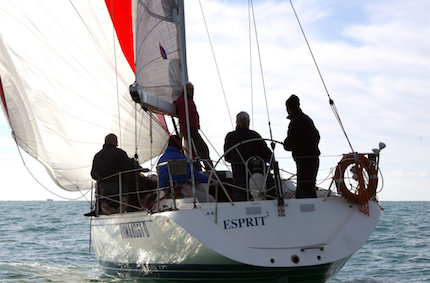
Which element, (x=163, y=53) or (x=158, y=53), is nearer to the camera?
(x=158, y=53)

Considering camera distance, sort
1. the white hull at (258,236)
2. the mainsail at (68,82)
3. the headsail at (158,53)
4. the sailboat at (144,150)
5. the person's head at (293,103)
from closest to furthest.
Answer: the white hull at (258,236) < the sailboat at (144,150) < the person's head at (293,103) < the headsail at (158,53) < the mainsail at (68,82)

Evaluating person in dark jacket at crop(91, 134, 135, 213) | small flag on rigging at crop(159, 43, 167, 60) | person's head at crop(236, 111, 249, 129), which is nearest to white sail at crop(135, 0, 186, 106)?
small flag on rigging at crop(159, 43, 167, 60)

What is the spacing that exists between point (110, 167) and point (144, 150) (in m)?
3.38

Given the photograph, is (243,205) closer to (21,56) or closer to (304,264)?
(304,264)

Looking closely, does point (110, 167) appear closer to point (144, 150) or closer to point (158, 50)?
point (158, 50)

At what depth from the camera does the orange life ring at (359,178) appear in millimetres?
6411

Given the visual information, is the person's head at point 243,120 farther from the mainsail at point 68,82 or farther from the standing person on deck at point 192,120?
the mainsail at point 68,82

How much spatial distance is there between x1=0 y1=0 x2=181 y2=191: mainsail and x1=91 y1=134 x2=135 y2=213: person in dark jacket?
2.79 meters

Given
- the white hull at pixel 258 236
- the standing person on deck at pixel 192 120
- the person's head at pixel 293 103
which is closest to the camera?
the white hull at pixel 258 236

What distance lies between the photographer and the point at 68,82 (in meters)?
11.0

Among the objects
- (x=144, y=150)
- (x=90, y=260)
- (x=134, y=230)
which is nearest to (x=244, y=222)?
(x=134, y=230)

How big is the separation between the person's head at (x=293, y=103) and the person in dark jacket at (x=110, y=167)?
2.32 m

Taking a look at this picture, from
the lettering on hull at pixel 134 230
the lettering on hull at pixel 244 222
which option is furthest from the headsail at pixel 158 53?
the lettering on hull at pixel 244 222

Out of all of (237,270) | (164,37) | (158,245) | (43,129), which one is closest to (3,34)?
(43,129)
